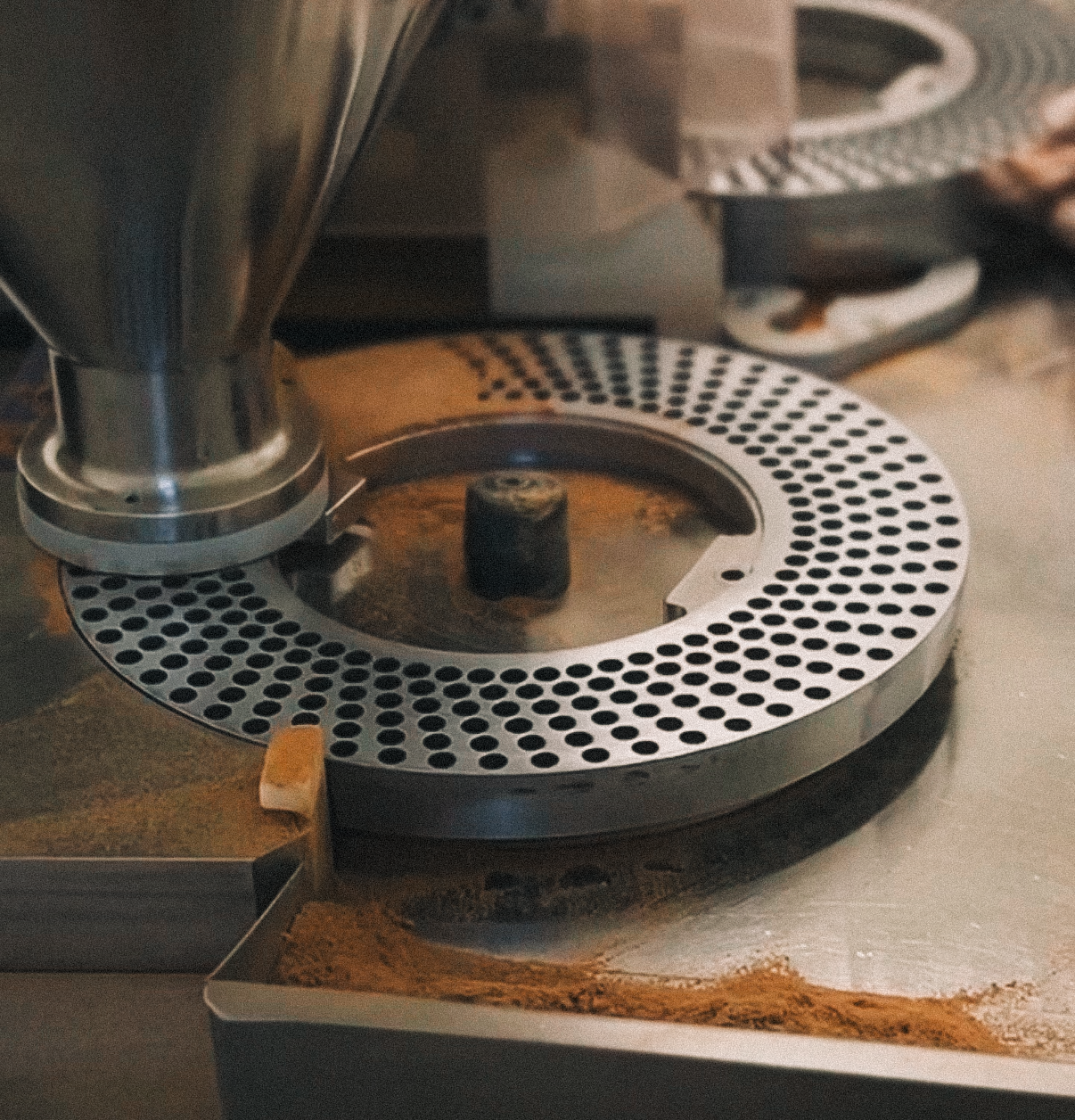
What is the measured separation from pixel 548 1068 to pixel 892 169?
0.72 m

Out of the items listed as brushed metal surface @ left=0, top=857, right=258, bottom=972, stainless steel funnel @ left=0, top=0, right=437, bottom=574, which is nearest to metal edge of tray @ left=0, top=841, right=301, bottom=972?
brushed metal surface @ left=0, top=857, right=258, bottom=972

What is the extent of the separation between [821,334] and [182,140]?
51 centimetres

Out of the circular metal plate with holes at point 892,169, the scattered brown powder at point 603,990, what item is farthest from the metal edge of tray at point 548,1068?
the circular metal plate with holes at point 892,169

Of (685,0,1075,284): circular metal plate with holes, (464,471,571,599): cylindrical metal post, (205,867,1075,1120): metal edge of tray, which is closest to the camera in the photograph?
(205,867,1075,1120): metal edge of tray

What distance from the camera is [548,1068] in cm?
45

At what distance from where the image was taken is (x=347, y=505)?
28.6 inches

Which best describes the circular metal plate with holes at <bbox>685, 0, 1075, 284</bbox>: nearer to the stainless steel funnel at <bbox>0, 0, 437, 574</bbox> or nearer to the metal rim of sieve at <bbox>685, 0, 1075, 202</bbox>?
the metal rim of sieve at <bbox>685, 0, 1075, 202</bbox>

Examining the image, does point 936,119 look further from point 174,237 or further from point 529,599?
point 174,237

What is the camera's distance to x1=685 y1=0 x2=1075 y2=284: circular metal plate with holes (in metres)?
0.97

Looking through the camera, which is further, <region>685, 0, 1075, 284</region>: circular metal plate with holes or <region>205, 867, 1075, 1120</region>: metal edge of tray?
<region>685, 0, 1075, 284</region>: circular metal plate with holes

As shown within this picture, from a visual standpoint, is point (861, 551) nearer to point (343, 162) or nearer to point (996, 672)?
point (996, 672)

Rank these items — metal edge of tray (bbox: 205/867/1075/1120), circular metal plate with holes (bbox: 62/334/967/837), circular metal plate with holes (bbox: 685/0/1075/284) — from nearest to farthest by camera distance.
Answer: metal edge of tray (bbox: 205/867/1075/1120)
circular metal plate with holes (bbox: 62/334/967/837)
circular metal plate with holes (bbox: 685/0/1075/284)

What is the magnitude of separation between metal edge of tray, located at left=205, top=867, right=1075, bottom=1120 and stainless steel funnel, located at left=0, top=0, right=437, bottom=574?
0.26 meters

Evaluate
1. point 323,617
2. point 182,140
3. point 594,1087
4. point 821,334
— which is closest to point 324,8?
point 182,140
